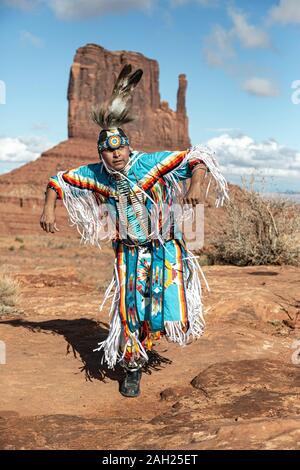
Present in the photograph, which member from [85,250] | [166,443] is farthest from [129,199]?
[85,250]

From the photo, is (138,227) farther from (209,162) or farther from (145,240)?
(209,162)

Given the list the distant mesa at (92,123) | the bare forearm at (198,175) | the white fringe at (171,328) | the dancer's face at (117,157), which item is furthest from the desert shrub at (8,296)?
the distant mesa at (92,123)

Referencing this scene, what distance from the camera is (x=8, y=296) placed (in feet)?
27.1

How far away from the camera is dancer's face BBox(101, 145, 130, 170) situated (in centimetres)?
405

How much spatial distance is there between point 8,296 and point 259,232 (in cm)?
560

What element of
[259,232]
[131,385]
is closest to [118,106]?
[131,385]

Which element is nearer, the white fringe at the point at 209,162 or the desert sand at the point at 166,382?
the desert sand at the point at 166,382

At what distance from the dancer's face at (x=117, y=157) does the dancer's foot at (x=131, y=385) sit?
1.59 meters

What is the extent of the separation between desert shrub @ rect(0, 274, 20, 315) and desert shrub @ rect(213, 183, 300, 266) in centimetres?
496

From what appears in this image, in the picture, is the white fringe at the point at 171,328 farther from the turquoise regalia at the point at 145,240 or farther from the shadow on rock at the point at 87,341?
the shadow on rock at the point at 87,341

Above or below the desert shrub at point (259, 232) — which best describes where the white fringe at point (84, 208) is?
above

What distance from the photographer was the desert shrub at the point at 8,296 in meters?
7.47

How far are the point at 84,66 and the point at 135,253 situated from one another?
287ft

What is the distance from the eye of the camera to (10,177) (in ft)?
239
